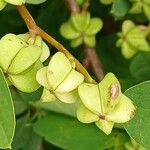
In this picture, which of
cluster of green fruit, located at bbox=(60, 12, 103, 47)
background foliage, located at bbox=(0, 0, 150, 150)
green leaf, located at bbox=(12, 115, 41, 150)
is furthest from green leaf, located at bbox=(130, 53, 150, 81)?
green leaf, located at bbox=(12, 115, 41, 150)

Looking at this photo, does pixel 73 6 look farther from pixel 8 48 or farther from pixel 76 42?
pixel 8 48

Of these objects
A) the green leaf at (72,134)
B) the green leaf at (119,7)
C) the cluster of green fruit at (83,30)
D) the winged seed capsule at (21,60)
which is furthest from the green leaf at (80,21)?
the winged seed capsule at (21,60)

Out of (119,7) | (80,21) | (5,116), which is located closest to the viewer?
(5,116)

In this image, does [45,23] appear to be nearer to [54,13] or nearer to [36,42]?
[54,13]

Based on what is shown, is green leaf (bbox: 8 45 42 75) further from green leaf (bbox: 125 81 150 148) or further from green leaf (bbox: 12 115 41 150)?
green leaf (bbox: 12 115 41 150)

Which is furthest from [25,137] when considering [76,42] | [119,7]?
[119,7]

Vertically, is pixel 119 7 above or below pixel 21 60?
below
